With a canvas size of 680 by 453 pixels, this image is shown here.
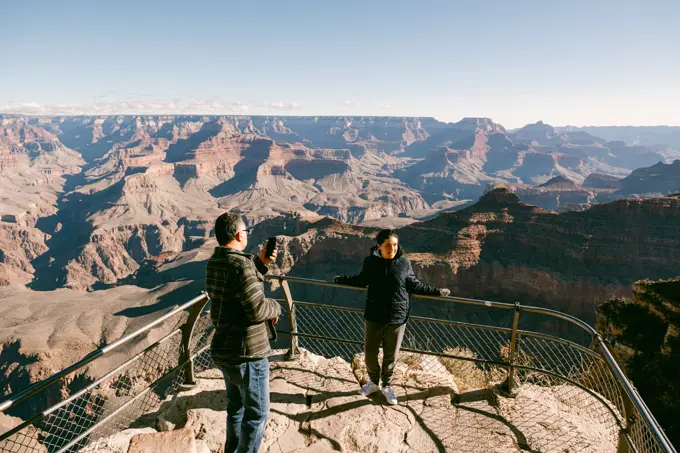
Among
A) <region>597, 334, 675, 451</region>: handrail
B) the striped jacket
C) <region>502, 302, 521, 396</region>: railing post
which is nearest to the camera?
<region>597, 334, 675, 451</region>: handrail

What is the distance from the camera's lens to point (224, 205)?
149625 mm

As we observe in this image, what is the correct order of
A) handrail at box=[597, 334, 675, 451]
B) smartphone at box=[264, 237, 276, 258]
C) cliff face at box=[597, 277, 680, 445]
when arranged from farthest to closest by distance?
cliff face at box=[597, 277, 680, 445], smartphone at box=[264, 237, 276, 258], handrail at box=[597, 334, 675, 451]

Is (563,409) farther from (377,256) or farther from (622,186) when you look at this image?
(622,186)

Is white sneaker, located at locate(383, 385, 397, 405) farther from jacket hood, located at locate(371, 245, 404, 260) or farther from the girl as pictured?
jacket hood, located at locate(371, 245, 404, 260)

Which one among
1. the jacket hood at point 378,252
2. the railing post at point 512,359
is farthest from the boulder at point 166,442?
the railing post at point 512,359

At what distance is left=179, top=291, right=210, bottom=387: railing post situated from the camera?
4789mm

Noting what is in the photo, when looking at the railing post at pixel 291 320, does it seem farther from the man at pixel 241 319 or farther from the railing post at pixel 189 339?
the man at pixel 241 319

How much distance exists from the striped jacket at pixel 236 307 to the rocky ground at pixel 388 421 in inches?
62.9

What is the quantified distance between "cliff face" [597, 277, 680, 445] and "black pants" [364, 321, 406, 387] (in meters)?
10.2

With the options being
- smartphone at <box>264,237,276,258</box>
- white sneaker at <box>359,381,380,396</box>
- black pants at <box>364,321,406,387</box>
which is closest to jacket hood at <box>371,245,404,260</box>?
black pants at <box>364,321,406,387</box>

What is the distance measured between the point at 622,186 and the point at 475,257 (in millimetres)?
130524

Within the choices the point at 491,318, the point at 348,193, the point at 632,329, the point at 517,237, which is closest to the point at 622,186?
the point at 348,193

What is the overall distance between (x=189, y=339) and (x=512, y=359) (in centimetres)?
436

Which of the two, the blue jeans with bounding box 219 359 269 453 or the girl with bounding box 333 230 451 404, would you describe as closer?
the blue jeans with bounding box 219 359 269 453
